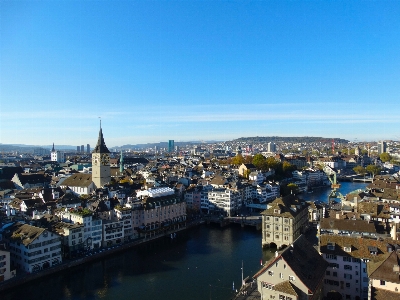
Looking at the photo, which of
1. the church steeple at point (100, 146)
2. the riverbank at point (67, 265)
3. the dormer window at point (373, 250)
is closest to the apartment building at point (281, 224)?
the riverbank at point (67, 265)

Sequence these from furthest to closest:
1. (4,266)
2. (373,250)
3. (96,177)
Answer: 1. (96,177)
2. (4,266)
3. (373,250)

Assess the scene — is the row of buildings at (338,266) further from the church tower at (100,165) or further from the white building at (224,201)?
the church tower at (100,165)

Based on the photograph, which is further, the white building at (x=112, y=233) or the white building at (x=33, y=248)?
the white building at (x=112, y=233)

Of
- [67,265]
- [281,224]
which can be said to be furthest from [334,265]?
[67,265]

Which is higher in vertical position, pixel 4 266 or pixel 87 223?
pixel 87 223

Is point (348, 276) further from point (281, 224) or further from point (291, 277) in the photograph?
point (281, 224)

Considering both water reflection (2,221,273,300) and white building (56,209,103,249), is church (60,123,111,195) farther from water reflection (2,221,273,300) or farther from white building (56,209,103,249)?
white building (56,209,103,249)
